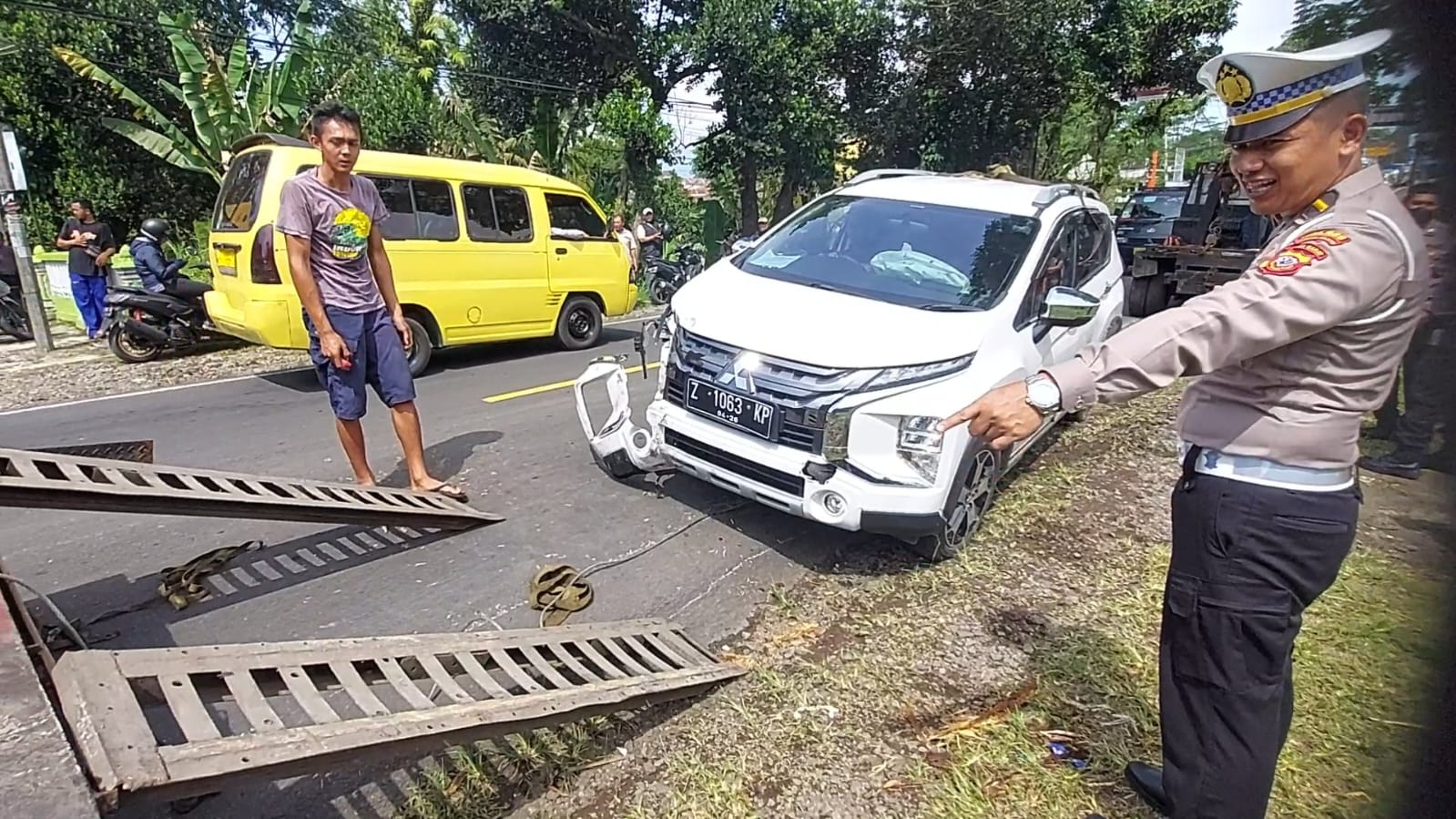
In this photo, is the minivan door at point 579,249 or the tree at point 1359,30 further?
the minivan door at point 579,249

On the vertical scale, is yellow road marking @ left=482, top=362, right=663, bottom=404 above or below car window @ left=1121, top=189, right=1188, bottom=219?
below

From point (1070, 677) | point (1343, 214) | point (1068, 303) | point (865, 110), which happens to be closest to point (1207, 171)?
point (865, 110)

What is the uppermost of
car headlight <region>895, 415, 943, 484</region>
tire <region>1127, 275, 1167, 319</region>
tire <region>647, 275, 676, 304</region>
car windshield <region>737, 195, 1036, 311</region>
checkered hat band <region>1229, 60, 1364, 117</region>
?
checkered hat band <region>1229, 60, 1364, 117</region>

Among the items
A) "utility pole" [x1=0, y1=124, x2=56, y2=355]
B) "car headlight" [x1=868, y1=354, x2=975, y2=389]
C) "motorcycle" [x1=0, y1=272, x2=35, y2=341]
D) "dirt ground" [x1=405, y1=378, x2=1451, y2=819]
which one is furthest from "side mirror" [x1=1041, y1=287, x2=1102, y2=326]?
"motorcycle" [x1=0, y1=272, x2=35, y2=341]

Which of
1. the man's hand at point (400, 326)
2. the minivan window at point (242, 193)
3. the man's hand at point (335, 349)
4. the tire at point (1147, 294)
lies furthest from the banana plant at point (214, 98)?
the tire at point (1147, 294)

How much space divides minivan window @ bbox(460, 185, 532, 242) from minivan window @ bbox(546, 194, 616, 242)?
1.25ft

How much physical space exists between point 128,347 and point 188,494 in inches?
274

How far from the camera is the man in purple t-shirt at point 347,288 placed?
3.85 metres

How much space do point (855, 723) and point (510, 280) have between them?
6777 mm

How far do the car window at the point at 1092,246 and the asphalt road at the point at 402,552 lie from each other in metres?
2.28

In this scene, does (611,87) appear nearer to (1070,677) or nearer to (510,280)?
(510,280)

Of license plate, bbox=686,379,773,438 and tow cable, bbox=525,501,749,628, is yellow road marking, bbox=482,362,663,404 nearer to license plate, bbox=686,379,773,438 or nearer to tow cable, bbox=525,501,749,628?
license plate, bbox=686,379,773,438

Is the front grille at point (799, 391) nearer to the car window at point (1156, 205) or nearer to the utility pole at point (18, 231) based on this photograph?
the utility pole at point (18, 231)

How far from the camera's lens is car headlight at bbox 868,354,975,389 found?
3344 mm
